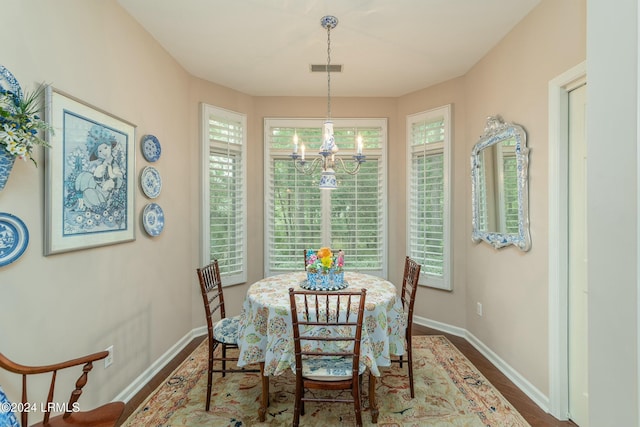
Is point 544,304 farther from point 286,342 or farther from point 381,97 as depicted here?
point 381,97

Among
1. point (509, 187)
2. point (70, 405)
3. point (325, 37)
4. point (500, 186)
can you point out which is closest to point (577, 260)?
point (509, 187)

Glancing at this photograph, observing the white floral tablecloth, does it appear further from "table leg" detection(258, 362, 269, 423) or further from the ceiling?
the ceiling

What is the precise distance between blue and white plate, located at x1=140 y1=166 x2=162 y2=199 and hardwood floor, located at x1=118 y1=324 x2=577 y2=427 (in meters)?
1.59

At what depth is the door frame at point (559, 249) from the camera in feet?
7.12

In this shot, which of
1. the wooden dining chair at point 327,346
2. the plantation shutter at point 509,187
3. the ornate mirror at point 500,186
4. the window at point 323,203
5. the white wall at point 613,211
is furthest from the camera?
the window at point 323,203

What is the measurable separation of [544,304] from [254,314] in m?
2.12

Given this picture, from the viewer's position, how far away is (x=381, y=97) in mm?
4176

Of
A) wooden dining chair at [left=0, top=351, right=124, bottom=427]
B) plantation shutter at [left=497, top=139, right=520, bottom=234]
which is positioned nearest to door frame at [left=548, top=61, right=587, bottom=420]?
plantation shutter at [left=497, top=139, right=520, bottom=234]

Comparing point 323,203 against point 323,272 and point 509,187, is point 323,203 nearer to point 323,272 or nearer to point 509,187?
point 323,272

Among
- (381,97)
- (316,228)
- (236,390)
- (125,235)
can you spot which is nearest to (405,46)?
(381,97)

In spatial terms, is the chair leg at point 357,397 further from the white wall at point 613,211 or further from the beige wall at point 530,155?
the beige wall at point 530,155

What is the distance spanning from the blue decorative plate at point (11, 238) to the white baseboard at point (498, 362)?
340cm

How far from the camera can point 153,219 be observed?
9.09 ft

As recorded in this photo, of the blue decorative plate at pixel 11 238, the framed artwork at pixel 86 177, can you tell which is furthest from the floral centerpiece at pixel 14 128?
the framed artwork at pixel 86 177
